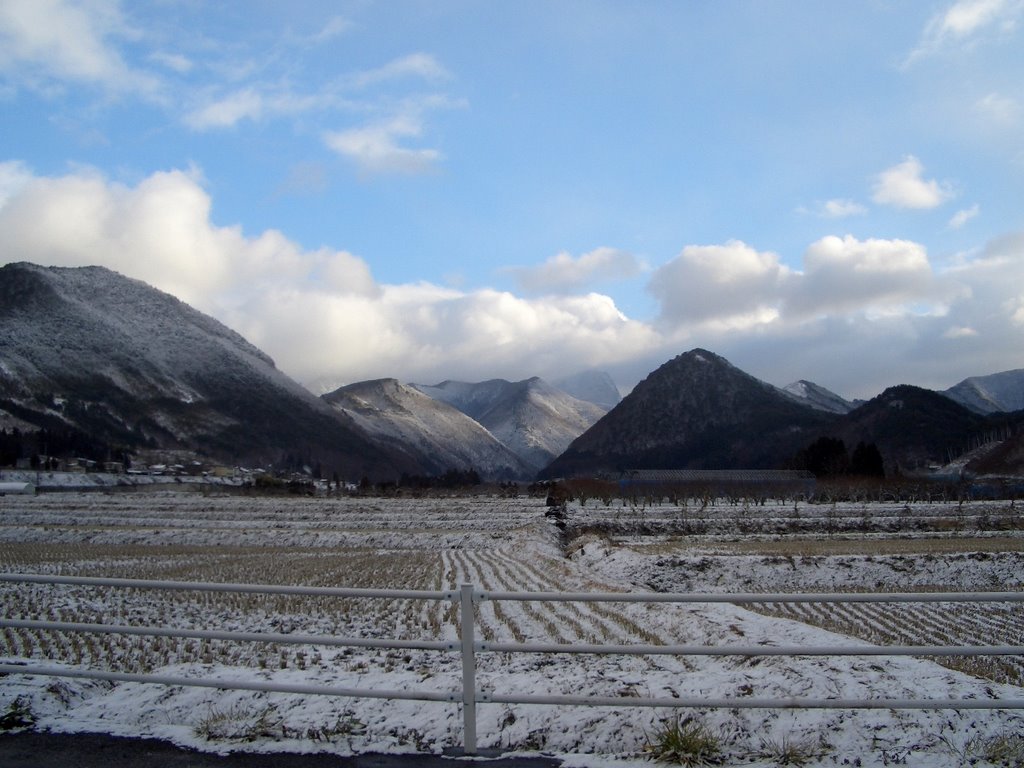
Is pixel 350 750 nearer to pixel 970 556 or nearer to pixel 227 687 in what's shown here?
pixel 227 687

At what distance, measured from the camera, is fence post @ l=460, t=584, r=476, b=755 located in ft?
20.6

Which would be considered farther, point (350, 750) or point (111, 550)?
point (111, 550)

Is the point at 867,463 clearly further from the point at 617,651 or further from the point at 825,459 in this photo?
the point at 617,651

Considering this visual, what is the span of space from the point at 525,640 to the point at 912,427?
184m

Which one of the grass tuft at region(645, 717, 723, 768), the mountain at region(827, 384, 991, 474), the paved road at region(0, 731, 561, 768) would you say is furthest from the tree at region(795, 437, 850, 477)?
the paved road at region(0, 731, 561, 768)

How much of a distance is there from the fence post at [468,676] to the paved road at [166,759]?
19 centimetres

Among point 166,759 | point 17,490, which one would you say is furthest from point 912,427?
point 166,759

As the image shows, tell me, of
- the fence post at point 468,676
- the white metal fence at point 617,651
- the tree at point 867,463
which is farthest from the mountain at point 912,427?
the fence post at point 468,676

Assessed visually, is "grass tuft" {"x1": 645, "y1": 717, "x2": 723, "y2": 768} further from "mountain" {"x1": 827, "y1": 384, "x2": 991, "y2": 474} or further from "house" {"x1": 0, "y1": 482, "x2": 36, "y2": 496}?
"mountain" {"x1": 827, "y1": 384, "x2": 991, "y2": 474}

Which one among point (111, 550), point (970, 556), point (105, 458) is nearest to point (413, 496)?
point (111, 550)

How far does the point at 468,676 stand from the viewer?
6.42 metres

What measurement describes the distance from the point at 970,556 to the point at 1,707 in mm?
31644

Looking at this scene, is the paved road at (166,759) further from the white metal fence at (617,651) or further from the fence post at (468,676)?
the white metal fence at (617,651)

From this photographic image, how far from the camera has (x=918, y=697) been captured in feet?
23.7
